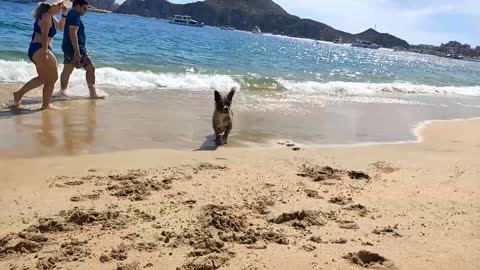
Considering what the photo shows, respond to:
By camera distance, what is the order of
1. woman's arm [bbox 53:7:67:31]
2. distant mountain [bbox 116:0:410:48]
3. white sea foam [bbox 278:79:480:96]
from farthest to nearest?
distant mountain [bbox 116:0:410:48] < white sea foam [bbox 278:79:480:96] < woman's arm [bbox 53:7:67:31]

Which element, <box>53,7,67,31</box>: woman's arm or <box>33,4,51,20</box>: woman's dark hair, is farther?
<box>53,7,67,31</box>: woman's arm

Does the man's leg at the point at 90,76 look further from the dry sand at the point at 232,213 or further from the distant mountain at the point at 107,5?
the distant mountain at the point at 107,5

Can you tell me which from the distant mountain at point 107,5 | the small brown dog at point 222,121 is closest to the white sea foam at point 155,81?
the small brown dog at point 222,121

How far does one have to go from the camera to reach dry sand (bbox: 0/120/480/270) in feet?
10.3

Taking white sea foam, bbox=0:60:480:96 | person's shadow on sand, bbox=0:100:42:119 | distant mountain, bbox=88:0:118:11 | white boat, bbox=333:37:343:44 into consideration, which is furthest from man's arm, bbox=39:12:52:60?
white boat, bbox=333:37:343:44

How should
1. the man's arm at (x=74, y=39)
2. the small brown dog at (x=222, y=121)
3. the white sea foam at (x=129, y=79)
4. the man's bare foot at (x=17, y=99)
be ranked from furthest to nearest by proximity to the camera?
the white sea foam at (x=129, y=79)
the man's arm at (x=74, y=39)
the man's bare foot at (x=17, y=99)
the small brown dog at (x=222, y=121)

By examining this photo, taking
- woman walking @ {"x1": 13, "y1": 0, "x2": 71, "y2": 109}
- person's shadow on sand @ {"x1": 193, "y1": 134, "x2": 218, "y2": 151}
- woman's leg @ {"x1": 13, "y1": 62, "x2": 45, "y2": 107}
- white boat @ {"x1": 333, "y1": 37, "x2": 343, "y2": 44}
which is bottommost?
person's shadow on sand @ {"x1": 193, "y1": 134, "x2": 218, "y2": 151}

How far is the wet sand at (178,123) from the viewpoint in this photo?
6.07 m

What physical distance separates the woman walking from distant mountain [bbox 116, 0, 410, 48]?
125420 millimetres

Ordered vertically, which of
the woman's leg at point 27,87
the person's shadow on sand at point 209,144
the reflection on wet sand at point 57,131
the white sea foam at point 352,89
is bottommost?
the person's shadow on sand at point 209,144

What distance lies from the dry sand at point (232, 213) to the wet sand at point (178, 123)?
69cm

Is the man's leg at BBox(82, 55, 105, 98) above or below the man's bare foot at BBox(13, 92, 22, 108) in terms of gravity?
above

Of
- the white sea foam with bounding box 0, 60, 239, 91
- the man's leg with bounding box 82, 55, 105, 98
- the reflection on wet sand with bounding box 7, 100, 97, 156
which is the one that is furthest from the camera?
the white sea foam with bounding box 0, 60, 239, 91

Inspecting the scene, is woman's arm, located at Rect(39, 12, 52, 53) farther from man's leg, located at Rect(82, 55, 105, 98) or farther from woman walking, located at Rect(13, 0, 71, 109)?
man's leg, located at Rect(82, 55, 105, 98)
